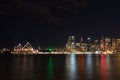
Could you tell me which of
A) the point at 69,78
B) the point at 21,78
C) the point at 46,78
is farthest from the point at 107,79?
the point at 21,78

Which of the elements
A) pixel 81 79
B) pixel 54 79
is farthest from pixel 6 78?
pixel 81 79

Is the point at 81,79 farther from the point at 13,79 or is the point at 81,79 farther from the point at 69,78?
the point at 13,79

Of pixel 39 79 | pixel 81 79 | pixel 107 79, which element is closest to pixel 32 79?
pixel 39 79

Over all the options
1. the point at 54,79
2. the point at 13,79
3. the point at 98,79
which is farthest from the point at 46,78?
the point at 98,79

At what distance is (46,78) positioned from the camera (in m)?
39.1

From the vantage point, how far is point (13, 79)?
38031 millimetres

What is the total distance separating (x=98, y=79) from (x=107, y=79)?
1.24 metres

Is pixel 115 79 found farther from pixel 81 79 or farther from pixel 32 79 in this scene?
pixel 32 79

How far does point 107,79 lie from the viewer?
125 ft

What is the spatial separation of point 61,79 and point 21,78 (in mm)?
5303

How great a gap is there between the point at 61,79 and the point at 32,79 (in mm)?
3734

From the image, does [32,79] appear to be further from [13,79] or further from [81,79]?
[81,79]

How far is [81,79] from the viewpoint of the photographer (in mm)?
38406

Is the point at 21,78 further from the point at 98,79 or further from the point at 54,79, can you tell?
the point at 98,79
